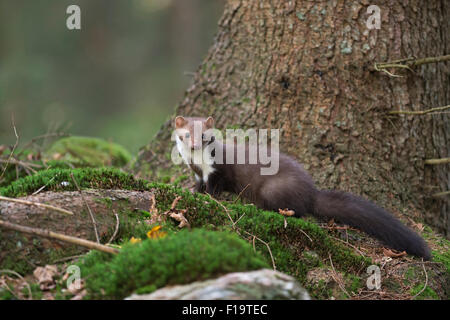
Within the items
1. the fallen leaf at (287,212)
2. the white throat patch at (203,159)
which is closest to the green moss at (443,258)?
the fallen leaf at (287,212)

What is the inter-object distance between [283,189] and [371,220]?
0.89 meters

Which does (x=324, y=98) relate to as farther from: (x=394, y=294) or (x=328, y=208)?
(x=394, y=294)

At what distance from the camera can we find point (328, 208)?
4652 mm

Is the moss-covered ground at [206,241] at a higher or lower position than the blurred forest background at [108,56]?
lower

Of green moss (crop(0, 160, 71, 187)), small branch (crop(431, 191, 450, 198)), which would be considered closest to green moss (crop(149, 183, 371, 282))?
small branch (crop(431, 191, 450, 198))

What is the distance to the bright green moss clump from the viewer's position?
2.83 metres

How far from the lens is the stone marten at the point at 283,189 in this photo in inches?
171

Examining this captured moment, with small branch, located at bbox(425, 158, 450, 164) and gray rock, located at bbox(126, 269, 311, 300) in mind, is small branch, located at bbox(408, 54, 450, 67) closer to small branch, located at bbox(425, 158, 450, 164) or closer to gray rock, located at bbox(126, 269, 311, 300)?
small branch, located at bbox(425, 158, 450, 164)

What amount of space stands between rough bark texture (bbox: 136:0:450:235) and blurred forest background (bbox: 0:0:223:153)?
12.7m

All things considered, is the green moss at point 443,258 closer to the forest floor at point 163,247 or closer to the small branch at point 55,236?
the forest floor at point 163,247

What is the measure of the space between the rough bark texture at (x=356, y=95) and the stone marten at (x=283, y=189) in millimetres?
585

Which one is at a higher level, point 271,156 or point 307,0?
point 307,0
